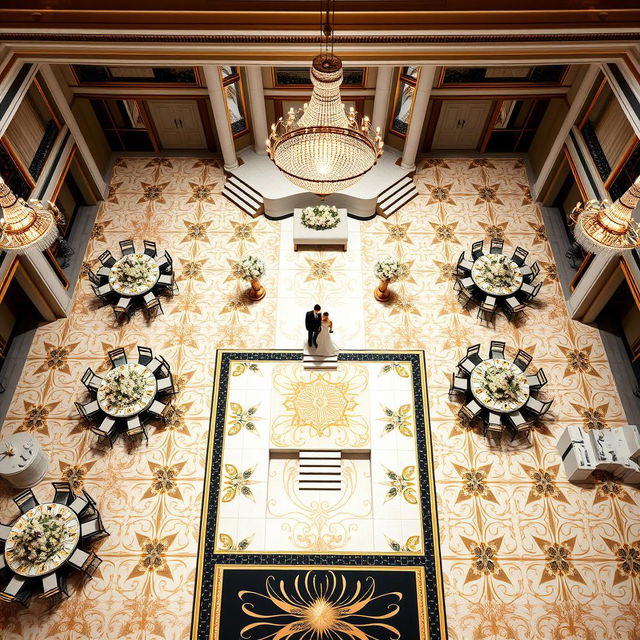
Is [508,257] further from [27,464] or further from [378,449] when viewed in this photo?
[27,464]

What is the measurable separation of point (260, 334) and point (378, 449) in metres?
3.05

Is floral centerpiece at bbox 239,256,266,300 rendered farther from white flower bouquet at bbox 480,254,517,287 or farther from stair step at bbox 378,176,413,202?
white flower bouquet at bbox 480,254,517,287

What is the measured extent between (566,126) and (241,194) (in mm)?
6880

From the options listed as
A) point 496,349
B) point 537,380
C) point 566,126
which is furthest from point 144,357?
point 566,126

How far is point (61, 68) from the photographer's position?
1084 cm

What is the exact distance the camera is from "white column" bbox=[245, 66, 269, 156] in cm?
1112

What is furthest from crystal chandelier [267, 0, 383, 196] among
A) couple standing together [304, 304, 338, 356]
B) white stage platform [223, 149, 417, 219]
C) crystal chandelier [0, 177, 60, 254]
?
white stage platform [223, 149, 417, 219]

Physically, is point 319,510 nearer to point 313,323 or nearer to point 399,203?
point 313,323

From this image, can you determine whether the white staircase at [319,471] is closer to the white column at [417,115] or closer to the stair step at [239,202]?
the stair step at [239,202]

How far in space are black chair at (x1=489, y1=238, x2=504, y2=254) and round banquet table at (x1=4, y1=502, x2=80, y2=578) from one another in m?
8.84

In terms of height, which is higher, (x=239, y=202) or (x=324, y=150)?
(x=239, y=202)

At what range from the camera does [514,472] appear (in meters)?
8.83

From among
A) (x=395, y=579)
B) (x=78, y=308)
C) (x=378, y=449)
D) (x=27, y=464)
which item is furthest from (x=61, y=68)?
(x=395, y=579)

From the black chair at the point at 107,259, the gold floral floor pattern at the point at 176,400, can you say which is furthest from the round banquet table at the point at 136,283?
the gold floral floor pattern at the point at 176,400
